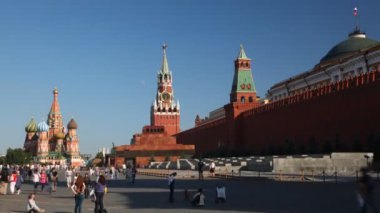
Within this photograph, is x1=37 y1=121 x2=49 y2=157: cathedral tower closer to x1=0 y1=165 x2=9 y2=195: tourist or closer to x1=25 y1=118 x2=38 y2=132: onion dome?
x1=25 y1=118 x2=38 y2=132: onion dome

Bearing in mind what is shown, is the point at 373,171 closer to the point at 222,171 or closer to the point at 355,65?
the point at 222,171

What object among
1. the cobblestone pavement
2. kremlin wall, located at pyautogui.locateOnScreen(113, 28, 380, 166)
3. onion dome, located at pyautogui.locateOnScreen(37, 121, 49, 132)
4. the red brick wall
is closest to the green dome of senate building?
kremlin wall, located at pyautogui.locateOnScreen(113, 28, 380, 166)

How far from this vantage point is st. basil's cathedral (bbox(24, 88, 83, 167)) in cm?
9462

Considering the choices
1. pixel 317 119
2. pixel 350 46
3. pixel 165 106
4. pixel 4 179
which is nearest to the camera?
pixel 4 179

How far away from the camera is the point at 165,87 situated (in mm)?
101500

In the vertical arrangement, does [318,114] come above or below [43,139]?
below

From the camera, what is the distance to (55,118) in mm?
105562

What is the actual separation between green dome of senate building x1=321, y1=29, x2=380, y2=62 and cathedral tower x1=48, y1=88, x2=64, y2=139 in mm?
66232

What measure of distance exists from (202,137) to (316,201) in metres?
50.1

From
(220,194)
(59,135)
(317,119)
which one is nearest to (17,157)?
(59,135)

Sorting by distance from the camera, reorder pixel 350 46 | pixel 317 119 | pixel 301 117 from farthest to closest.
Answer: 1. pixel 350 46
2. pixel 301 117
3. pixel 317 119

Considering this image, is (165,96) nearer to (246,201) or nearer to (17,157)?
(17,157)

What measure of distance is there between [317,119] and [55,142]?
246 feet

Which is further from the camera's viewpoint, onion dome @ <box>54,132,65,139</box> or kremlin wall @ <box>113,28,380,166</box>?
onion dome @ <box>54,132,65,139</box>
